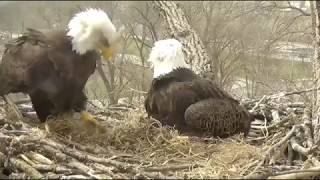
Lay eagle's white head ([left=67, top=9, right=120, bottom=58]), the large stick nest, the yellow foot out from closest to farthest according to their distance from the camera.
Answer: the large stick nest, eagle's white head ([left=67, top=9, right=120, bottom=58]), the yellow foot

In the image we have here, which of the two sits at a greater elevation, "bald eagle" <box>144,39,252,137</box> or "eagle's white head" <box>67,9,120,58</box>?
"eagle's white head" <box>67,9,120,58</box>

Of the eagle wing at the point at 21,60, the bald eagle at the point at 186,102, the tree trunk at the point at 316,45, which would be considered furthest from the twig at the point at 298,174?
the eagle wing at the point at 21,60

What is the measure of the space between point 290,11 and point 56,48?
835 cm

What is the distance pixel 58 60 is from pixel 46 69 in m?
0.14

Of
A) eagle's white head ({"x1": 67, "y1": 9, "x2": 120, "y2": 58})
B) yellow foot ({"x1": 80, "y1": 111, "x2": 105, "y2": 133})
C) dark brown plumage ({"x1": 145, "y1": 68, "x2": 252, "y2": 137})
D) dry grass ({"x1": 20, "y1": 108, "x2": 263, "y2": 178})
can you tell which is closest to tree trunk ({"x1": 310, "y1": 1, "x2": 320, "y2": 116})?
dry grass ({"x1": 20, "y1": 108, "x2": 263, "y2": 178})

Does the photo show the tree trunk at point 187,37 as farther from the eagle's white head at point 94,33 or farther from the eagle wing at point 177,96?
the eagle's white head at point 94,33

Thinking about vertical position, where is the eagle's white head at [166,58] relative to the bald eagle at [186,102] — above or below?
above

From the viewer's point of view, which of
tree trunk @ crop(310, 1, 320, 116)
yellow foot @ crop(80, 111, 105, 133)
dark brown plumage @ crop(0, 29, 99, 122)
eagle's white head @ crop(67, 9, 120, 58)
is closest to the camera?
tree trunk @ crop(310, 1, 320, 116)

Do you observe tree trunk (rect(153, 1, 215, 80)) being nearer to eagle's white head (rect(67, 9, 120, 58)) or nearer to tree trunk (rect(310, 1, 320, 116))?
eagle's white head (rect(67, 9, 120, 58))

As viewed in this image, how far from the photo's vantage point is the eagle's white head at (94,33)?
448 centimetres

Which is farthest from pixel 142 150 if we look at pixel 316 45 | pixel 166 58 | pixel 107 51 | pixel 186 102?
pixel 316 45

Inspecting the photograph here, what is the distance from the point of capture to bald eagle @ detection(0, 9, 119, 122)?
4.53 metres

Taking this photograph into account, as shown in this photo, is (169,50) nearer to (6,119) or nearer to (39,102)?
(39,102)

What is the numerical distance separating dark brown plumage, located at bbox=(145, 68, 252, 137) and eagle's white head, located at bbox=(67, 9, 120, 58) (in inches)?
26.7
